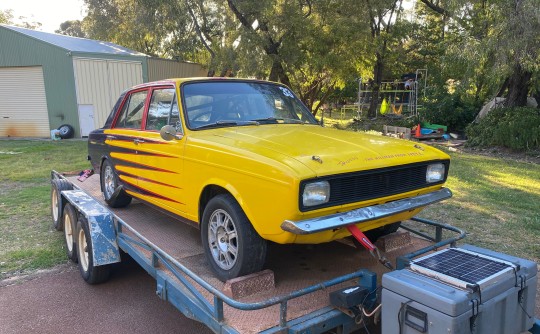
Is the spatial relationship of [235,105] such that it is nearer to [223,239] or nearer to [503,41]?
[223,239]

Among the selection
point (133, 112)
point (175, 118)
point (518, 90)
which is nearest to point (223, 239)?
point (175, 118)

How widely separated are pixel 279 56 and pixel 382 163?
15945mm

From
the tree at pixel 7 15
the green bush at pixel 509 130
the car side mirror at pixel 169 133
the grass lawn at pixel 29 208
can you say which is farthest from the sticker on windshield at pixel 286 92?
the tree at pixel 7 15

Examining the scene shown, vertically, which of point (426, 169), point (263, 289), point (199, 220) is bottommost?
point (263, 289)

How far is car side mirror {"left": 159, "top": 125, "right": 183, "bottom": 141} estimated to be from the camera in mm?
3877

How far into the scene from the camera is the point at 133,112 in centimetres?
518

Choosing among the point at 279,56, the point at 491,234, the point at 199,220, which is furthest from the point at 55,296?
the point at 279,56

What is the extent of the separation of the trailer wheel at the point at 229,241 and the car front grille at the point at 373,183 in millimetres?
568

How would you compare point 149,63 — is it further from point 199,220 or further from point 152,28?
point 199,220

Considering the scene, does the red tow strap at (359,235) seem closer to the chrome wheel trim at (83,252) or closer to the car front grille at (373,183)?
the car front grille at (373,183)

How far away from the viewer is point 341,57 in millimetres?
19047

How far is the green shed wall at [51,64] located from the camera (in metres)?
18.2

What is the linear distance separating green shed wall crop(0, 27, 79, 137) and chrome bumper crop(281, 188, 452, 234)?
17948mm

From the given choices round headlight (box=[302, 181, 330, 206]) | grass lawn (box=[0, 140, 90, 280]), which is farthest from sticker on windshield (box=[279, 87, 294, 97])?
grass lawn (box=[0, 140, 90, 280])
